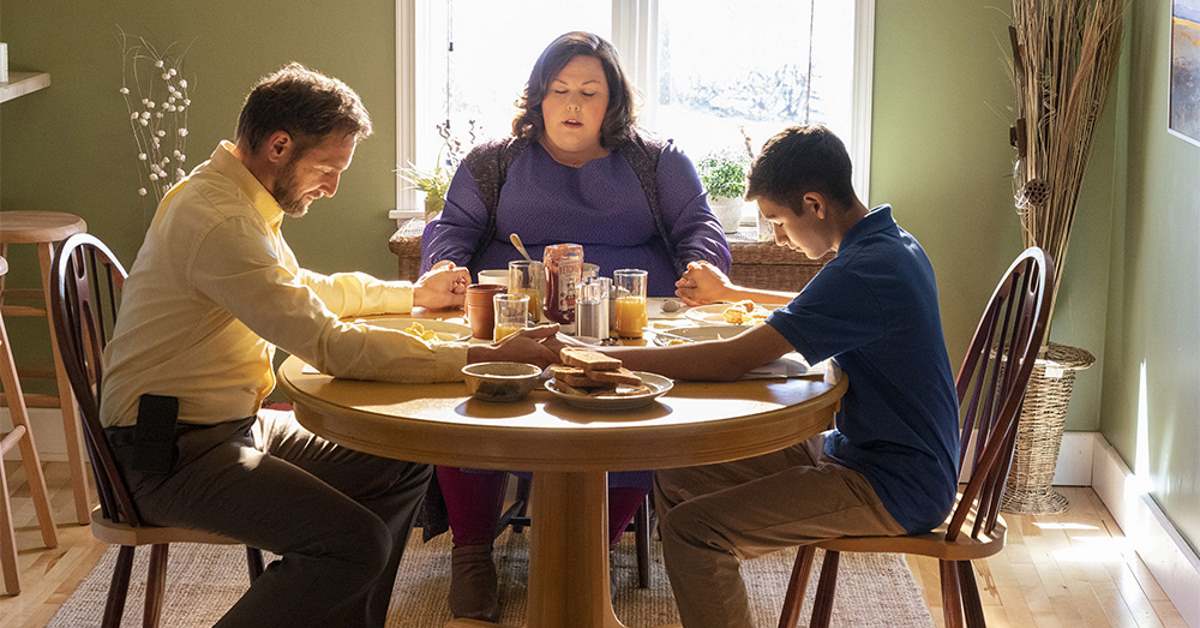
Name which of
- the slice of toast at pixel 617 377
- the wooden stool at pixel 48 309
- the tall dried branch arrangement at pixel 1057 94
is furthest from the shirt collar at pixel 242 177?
the tall dried branch arrangement at pixel 1057 94

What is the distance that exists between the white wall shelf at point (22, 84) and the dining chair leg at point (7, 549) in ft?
3.55

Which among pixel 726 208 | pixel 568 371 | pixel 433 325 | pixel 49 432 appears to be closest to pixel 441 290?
pixel 433 325

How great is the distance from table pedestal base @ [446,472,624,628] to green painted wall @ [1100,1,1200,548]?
149 centimetres

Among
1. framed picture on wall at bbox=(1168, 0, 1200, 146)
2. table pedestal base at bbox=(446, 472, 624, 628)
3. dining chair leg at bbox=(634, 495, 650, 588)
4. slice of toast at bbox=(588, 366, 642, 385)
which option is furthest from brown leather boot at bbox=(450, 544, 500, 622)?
framed picture on wall at bbox=(1168, 0, 1200, 146)

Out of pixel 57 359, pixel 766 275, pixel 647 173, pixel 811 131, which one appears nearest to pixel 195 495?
pixel 811 131

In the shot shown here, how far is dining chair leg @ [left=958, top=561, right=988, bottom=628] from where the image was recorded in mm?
2410

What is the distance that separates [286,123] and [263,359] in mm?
421

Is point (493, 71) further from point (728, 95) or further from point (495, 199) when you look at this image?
point (495, 199)

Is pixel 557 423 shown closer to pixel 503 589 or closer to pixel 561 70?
pixel 503 589

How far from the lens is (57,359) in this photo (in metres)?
3.94

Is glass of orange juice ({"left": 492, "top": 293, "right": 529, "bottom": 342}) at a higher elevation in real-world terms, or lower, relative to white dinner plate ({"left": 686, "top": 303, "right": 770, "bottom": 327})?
higher

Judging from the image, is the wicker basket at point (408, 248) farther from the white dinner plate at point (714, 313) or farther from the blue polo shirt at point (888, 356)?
the blue polo shirt at point (888, 356)

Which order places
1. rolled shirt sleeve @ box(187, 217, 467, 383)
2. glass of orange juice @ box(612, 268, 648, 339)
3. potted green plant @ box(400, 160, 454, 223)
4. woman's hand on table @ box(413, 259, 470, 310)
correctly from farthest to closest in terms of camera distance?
1. potted green plant @ box(400, 160, 454, 223)
2. woman's hand on table @ box(413, 259, 470, 310)
3. glass of orange juice @ box(612, 268, 648, 339)
4. rolled shirt sleeve @ box(187, 217, 467, 383)

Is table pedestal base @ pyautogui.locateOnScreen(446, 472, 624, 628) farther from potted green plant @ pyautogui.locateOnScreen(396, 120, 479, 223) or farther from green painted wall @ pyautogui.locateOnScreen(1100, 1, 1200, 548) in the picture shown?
potted green plant @ pyautogui.locateOnScreen(396, 120, 479, 223)
